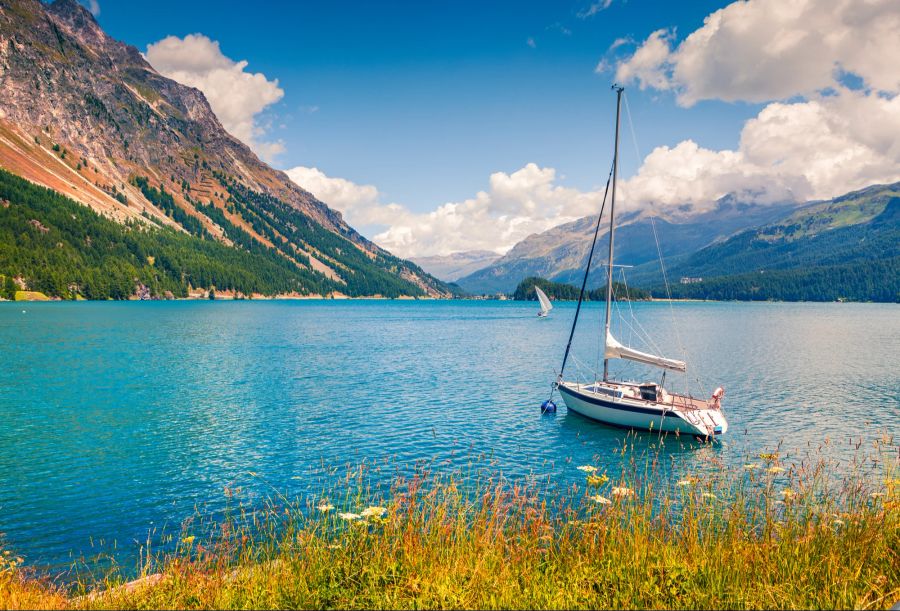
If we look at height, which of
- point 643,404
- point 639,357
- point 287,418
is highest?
point 639,357

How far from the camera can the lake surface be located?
2458cm

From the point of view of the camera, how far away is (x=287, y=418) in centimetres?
4084

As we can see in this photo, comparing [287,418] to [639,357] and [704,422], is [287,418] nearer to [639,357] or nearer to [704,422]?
[639,357]

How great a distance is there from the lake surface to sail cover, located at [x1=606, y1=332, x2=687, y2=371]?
18.5 ft

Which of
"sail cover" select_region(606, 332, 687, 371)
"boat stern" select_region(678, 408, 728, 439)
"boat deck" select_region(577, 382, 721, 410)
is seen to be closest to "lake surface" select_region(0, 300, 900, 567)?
"boat stern" select_region(678, 408, 728, 439)

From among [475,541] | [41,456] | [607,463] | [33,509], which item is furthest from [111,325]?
[475,541]

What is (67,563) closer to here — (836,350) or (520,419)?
(520,419)

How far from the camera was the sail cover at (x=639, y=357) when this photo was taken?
3719cm

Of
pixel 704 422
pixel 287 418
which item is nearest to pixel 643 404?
pixel 704 422

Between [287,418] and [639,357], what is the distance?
94.6 ft

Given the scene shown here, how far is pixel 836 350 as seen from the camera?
8650 cm

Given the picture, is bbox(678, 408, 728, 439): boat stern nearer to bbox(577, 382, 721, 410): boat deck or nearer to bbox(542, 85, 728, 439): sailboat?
bbox(542, 85, 728, 439): sailboat

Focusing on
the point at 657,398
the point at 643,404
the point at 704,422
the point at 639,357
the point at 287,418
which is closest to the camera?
the point at 704,422

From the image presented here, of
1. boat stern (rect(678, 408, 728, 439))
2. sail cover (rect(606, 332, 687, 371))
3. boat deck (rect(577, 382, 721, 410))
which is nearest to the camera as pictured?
boat stern (rect(678, 408, 728, 439))
